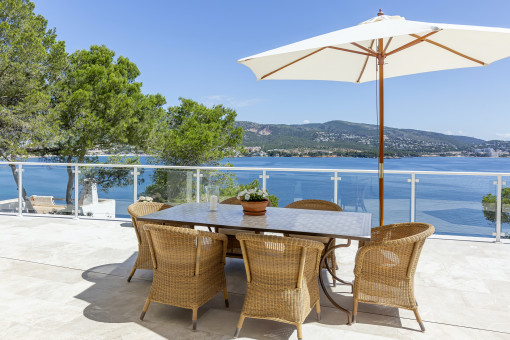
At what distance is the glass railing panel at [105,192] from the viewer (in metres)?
6.34

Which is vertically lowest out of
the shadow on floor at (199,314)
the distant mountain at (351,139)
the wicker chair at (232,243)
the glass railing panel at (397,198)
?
the shadow on floor at (199,314)

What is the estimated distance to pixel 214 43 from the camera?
31.2 m

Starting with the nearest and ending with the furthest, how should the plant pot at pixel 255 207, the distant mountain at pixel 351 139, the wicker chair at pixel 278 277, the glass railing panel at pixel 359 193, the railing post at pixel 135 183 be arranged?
the wicker chair at pixel 278 277 → the plant pot at pixel 255 207 → the glass railing panel at pixel 359 193 → the railing post at pixel 135 183 → the distant mountain at pixel 351 139

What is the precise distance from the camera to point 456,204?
497cm

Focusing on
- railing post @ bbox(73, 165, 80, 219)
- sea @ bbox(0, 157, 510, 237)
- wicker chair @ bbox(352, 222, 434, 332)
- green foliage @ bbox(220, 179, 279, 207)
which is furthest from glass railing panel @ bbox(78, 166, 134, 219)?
wicker chair @ bbox(352, 222, 434, 332)

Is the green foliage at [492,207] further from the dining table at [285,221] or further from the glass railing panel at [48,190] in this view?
the glass railing panel at [48,190]

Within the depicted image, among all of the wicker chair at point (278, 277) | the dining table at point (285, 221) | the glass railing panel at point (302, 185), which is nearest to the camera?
the wicker chair at point (278, 277)

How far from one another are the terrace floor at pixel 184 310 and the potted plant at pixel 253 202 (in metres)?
0.74

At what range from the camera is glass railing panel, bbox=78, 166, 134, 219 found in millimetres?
6344

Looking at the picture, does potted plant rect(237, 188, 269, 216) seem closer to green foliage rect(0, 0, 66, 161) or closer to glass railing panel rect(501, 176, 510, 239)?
glass railing panel rect(501, 176, 510, 239)

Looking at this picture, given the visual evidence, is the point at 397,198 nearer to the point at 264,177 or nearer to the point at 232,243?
the point at 264,177

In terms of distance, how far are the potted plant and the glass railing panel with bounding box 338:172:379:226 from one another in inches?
85.7

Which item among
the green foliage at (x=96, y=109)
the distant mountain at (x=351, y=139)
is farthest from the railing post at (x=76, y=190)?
the green foliage at (x=96, y=109)

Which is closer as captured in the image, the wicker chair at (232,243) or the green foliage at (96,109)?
the wicker chair at (232,243)
